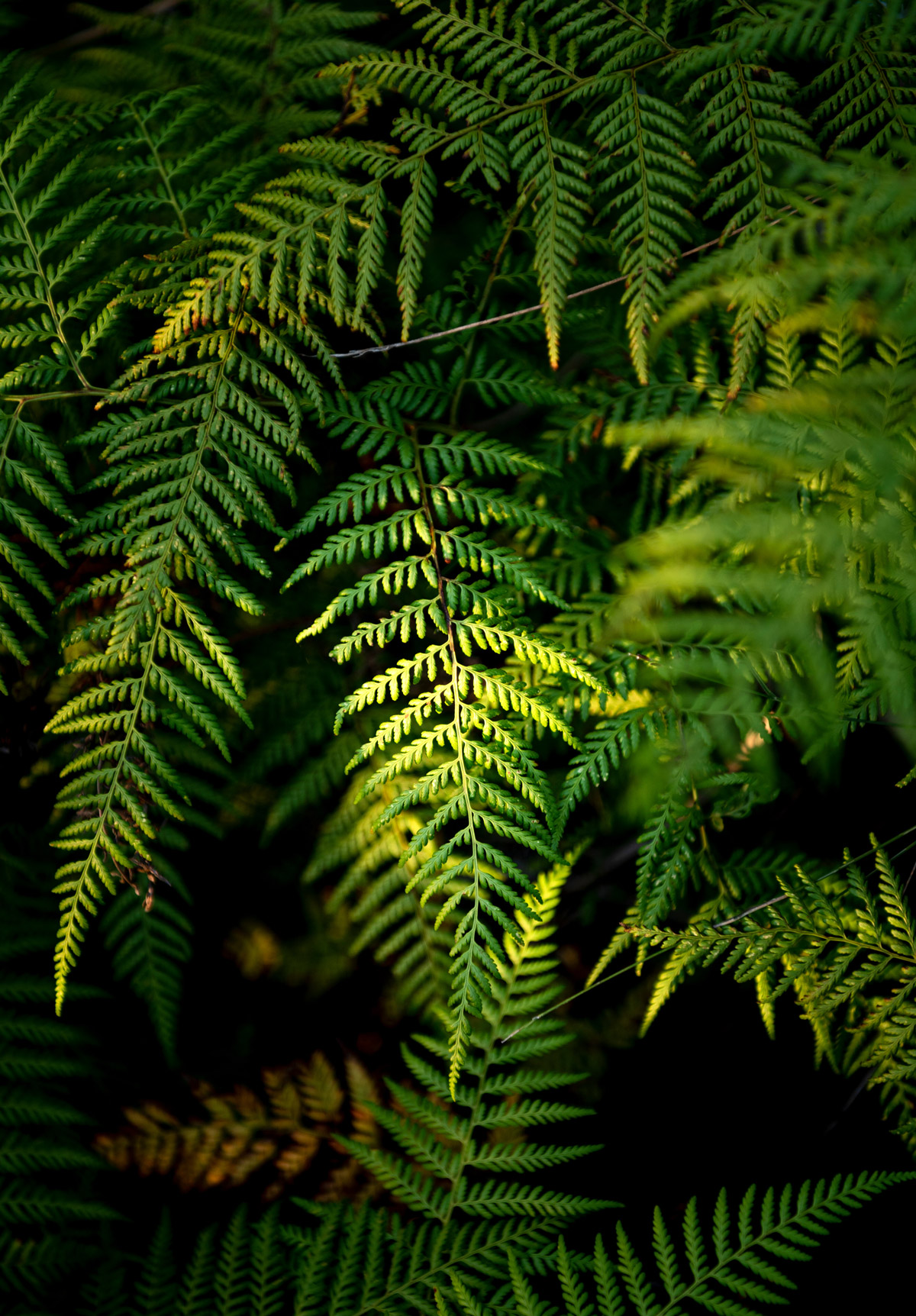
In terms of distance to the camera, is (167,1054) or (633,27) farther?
(167,1054)

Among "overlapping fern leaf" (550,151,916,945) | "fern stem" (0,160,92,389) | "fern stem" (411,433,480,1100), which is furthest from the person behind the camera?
"fern stem" (0,160,92,389)

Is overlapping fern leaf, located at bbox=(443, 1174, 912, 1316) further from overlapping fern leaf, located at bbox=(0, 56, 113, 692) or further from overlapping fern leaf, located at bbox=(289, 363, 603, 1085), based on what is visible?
overlapping fern leaf, located at bbox=(0, 56, 113, 692)

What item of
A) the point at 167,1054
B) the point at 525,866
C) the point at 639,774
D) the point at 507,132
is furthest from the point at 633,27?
the point at 167,1054

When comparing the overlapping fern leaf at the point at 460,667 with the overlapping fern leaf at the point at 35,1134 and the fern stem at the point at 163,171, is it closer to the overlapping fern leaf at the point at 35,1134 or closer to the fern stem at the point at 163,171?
the fern stem at the point at 163,171

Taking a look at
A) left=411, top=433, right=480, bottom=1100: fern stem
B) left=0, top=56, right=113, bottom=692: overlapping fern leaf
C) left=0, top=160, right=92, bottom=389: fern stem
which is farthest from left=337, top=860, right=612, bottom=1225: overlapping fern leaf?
left=0, top=160, right=92, bottom=389: fern stem

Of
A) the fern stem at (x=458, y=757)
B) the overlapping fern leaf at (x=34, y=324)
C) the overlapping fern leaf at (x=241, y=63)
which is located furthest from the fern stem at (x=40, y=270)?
the fern stem at (x=458, y=757)

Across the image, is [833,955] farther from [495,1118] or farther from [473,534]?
[473,534]

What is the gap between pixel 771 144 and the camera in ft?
5.05

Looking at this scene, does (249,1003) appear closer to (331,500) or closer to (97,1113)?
(97,1113)

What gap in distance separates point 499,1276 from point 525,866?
1041 millimetres

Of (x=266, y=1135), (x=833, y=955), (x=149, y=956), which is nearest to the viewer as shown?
(x=833, y=955)

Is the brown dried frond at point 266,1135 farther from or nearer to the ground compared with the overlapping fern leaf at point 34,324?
nearer to the ground

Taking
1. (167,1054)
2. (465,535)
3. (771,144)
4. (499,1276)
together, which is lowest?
(499,1276)

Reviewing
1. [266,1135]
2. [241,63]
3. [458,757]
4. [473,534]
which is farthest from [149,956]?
[241,63]
